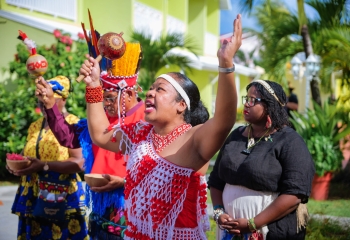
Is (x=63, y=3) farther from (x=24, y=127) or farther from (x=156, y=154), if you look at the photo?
(x=156, y=154)

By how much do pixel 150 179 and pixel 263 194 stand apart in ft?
3.05

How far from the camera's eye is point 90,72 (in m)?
2.81

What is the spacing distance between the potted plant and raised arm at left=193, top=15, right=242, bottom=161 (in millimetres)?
5384

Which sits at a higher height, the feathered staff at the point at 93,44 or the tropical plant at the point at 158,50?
the tropical plant at the point at 158,50

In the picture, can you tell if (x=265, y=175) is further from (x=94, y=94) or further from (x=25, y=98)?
(x=25, y=98)

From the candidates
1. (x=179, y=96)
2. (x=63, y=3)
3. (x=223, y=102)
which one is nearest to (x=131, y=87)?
(x=179, y=96)

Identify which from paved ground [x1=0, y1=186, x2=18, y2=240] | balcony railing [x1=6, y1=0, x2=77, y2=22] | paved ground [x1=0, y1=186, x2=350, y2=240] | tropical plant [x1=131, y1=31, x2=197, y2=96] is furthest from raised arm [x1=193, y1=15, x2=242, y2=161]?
balcony railing [x1=6, y1=0, x2=77, y2=22]

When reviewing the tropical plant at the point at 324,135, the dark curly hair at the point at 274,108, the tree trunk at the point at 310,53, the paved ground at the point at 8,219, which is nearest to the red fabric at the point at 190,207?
the dark curly hair at the point at 274,108

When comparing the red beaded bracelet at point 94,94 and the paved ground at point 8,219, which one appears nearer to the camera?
the red beaded bracelet at point 94,94

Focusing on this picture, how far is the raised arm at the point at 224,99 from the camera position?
2164 millimetres

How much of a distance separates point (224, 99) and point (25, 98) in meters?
7.58

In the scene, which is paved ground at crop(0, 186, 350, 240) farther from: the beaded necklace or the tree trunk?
the tree trunk

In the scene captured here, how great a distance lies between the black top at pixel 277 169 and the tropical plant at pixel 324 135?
4319 mm

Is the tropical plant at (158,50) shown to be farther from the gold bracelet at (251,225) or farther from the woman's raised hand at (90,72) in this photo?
the woman's raised hand at (90,72)
